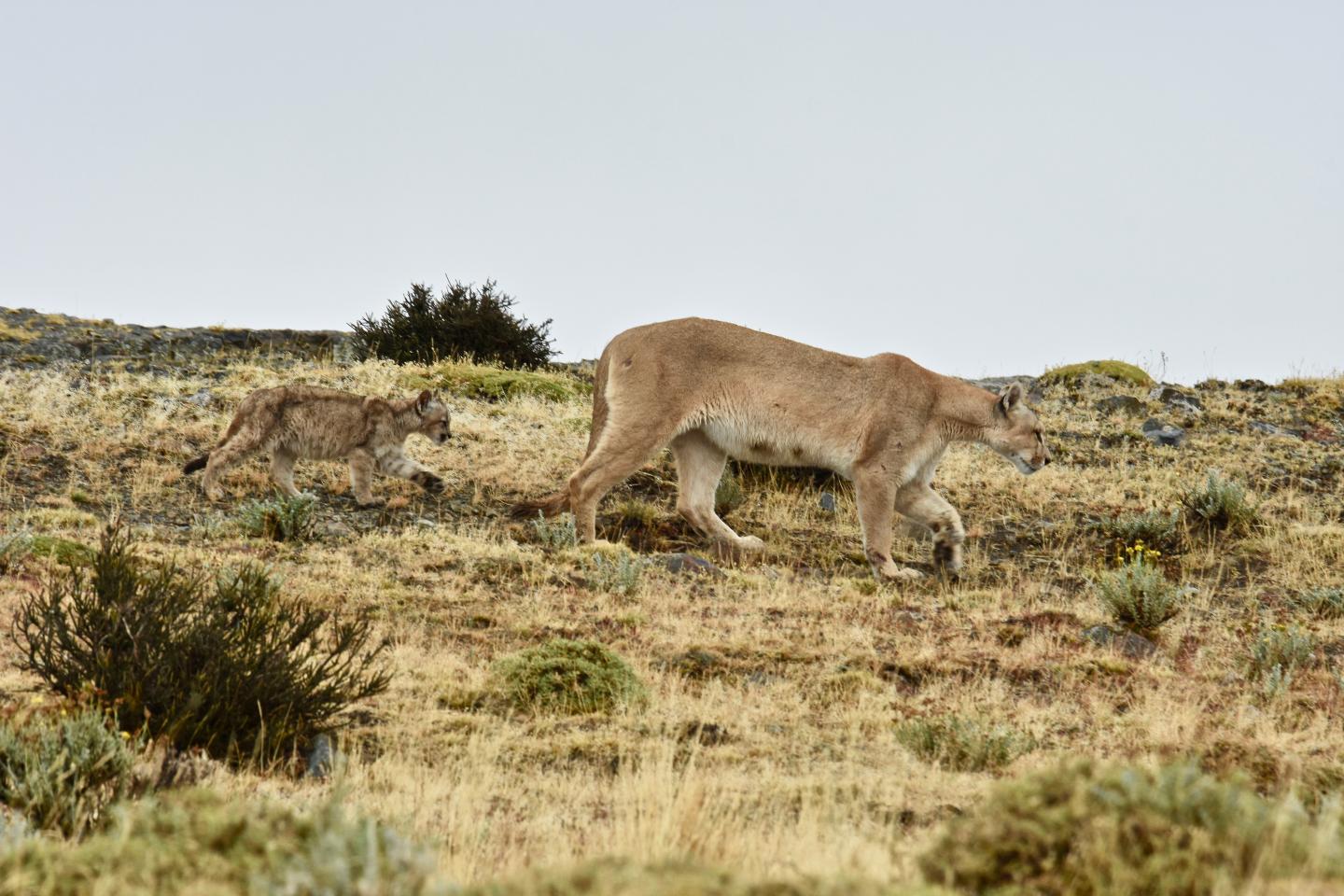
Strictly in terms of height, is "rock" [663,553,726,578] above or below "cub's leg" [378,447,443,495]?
below

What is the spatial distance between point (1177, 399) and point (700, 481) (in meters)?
12.4

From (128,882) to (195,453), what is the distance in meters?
12.3

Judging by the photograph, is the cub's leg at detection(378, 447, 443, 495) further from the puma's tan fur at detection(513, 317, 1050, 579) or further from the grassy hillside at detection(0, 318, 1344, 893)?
the puma's tan fur at detection(513, 317, 1050, 579)

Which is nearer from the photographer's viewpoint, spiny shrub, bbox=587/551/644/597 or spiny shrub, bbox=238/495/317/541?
spiny shrub, bbox=587/551/644/597

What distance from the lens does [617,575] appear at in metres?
10.1

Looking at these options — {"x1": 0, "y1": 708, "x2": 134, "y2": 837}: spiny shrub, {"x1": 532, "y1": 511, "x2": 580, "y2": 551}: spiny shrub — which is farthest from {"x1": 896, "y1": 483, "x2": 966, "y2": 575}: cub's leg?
{"x1": 0, "y1": 708, "x2": 134, "y2": 837}: spiny shrub

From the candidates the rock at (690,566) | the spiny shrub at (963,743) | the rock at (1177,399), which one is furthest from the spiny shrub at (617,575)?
→ the rock at (1177,399)

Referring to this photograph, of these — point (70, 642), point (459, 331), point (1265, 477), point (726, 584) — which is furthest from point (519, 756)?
point (459, 331)

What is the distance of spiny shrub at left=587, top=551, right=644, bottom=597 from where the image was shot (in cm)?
998

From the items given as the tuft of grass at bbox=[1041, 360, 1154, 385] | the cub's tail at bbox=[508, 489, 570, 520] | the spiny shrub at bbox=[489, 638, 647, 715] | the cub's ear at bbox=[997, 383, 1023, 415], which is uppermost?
the tuft of grass at bbox=[1041, 360, 1154, 385]

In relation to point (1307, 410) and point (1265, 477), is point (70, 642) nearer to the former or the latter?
point (1265, 477)

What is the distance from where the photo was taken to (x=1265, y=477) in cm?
1655

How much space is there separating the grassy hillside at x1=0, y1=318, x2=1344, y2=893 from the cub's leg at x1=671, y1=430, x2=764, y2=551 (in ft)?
0.93

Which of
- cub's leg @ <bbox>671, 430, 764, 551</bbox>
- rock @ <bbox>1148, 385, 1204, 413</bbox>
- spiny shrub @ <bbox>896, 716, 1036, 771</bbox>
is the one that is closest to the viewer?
spiny shrub @ <bbox>896, 716, 1036, 771</bbox>
